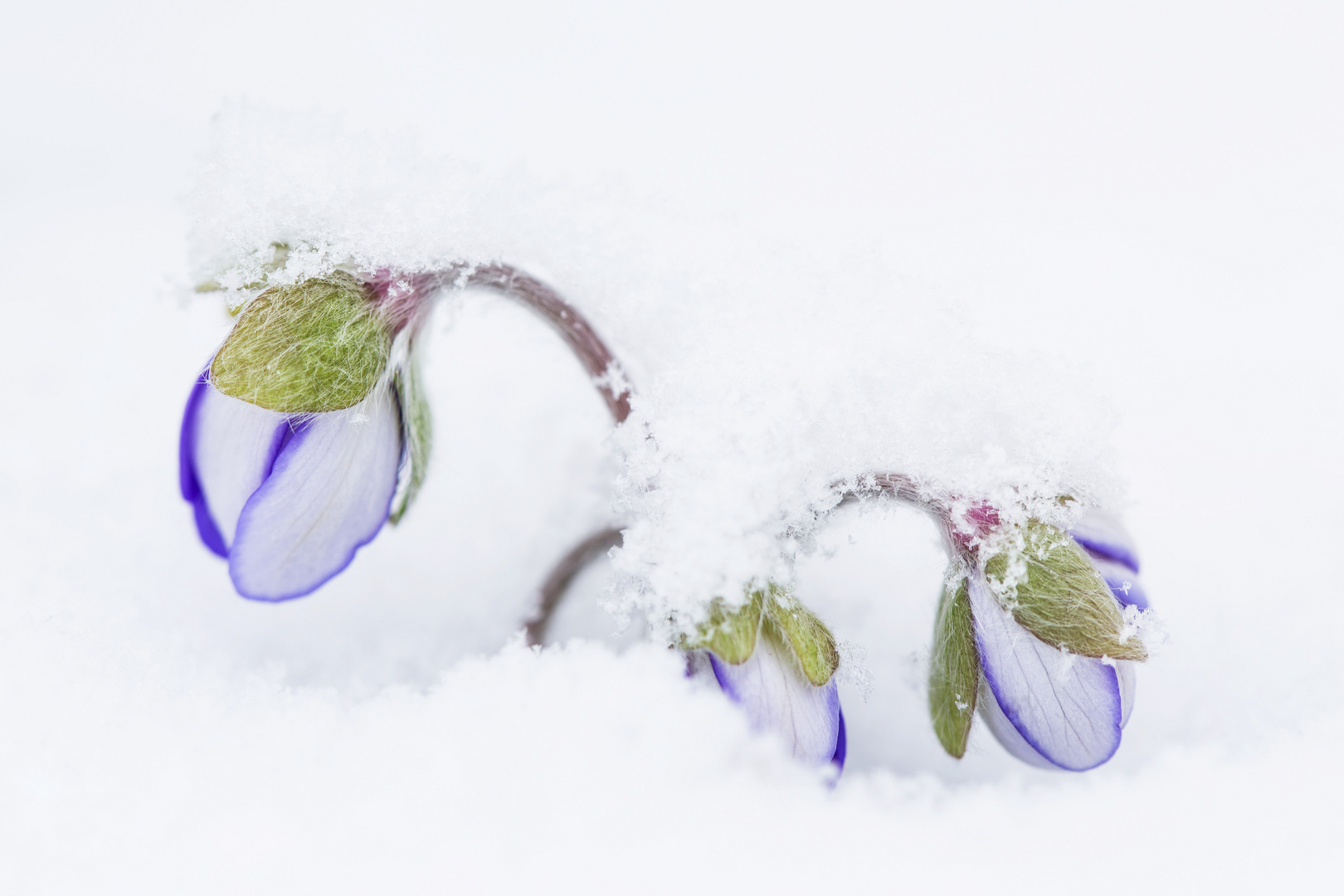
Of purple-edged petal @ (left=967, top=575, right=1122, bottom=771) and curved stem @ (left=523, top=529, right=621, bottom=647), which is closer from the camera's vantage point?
purple-edged petal @ (left=967, top=575, right=1122, bottom=771)

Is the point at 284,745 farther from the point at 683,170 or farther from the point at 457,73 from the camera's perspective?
the point at 457,73

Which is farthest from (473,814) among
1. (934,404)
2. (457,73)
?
(457,73)

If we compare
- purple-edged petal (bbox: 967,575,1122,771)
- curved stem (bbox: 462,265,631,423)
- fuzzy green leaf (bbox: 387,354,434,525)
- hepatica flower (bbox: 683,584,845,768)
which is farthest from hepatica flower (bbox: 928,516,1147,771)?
fuzzy green leaf (bbox: 387,354,434,525)

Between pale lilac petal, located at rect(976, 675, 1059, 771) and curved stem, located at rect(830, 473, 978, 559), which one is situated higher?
curved stem, located at rect(830, 473, 978, 559)

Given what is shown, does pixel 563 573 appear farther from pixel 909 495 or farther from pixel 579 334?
pixel 909 495

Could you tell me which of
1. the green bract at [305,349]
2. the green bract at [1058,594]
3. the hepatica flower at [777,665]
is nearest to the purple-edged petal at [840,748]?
the hepatica flower at [777,665]

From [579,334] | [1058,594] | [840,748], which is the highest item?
[579,334]

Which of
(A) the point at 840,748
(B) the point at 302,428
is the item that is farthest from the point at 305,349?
(A) the point at 840,748

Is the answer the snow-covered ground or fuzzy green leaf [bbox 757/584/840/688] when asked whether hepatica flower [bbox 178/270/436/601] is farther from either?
fuzzy green leaf [bbox 757/584/840/688]
